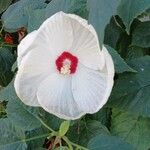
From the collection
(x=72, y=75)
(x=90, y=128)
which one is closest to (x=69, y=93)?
(x=72, y=75)

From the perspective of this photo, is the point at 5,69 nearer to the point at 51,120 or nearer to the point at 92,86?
the point at 51,120

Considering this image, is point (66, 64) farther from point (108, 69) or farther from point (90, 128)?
point (90, 128)

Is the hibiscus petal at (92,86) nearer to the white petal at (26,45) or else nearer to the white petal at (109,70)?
the white petal at (109,70)

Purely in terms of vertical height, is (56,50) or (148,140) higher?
(56,50)

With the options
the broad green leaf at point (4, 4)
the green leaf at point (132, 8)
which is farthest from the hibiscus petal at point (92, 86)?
the broad green leaf at point (4, 4)

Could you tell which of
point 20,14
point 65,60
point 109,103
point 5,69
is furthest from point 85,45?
point 5,69
